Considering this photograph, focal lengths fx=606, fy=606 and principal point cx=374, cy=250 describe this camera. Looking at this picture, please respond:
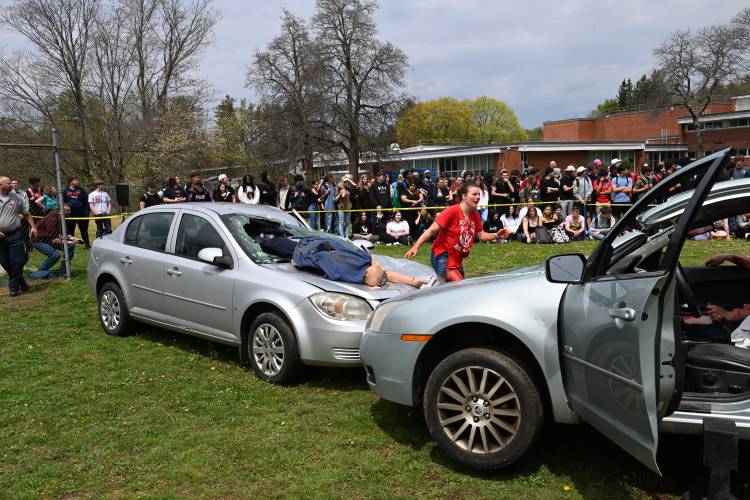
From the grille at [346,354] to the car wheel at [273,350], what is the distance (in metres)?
0.39

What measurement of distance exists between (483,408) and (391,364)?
0.71 metres

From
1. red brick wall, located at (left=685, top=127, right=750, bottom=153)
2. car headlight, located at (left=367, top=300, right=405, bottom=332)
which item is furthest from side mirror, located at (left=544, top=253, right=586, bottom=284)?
red brick wall, located at (left=685, top=127, right=750, bottom=153)

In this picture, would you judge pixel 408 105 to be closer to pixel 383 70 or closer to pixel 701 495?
pixel 383 70

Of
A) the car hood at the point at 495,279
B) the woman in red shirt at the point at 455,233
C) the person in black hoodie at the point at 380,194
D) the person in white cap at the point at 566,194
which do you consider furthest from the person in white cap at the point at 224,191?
the car hood at the point at 495,279

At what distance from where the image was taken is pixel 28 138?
34531mm

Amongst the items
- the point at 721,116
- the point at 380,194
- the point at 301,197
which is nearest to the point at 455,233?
the point at 301,197

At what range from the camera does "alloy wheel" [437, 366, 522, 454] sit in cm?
366

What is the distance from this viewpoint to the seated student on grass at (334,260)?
5.68 metres

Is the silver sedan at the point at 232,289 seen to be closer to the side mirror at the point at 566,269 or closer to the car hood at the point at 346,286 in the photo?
the car hood at the point at 346,286

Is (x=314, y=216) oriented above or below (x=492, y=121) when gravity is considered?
below

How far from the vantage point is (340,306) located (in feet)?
17.1

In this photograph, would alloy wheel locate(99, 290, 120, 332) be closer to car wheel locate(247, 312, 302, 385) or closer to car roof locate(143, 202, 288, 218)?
car roof locate(143, 202, 288, 218)

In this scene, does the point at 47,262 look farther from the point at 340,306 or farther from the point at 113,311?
the point at 340,306

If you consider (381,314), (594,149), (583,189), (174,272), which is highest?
(594,149)
